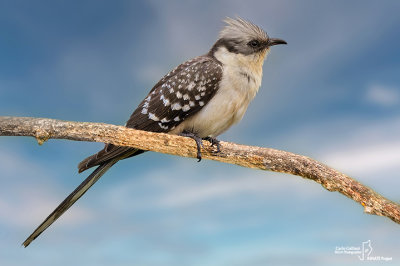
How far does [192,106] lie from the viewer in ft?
14.5

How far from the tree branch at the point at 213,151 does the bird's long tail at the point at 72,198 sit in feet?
1.30

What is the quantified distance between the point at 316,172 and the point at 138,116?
210 cm

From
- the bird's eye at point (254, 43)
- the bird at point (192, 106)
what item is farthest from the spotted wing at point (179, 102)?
the bird's eye at point (254, 43)

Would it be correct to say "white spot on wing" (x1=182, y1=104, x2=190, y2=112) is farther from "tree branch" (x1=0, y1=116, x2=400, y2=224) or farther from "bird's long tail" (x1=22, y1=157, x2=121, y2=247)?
"bird's long tail" (x1=22, y1=157, x2=121, y2=247)

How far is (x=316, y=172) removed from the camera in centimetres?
420

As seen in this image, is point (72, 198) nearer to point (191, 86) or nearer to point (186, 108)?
point (186, 108)

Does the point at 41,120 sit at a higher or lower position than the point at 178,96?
lower

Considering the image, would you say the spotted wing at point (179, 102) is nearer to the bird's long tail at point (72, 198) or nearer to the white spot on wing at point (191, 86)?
the white spot on wing at point (191, 86)

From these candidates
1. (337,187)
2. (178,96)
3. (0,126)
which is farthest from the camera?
(178,96)

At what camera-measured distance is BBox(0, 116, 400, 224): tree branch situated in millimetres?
4008

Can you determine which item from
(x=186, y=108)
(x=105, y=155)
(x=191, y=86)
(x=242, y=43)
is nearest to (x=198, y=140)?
(x=186, y=108)

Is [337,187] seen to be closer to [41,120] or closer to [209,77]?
[209,77]

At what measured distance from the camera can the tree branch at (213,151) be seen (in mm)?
4008

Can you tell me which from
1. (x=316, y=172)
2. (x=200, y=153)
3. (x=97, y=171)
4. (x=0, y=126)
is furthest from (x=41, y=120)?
(x=316, y=172)
